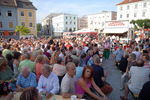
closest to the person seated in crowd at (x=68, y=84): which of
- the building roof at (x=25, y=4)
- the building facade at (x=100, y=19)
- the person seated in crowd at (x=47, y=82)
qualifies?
the person seated in crowd at (x=47, y=82)

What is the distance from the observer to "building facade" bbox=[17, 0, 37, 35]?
3576cm

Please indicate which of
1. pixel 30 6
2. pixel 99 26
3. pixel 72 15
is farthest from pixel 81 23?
pixel 30 6

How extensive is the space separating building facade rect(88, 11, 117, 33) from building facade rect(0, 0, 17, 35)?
35509 millimetres

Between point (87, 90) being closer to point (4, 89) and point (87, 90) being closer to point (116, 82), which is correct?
point (4, 89)

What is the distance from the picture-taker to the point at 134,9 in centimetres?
4919

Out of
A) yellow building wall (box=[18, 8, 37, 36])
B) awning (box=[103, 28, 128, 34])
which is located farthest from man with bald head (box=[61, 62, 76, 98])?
yellow building wall (box=[18, 8, 37, 36])

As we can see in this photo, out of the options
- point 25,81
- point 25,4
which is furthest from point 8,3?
point 25,81

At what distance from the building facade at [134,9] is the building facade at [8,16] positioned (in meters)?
38.7

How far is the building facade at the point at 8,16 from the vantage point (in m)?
32.6

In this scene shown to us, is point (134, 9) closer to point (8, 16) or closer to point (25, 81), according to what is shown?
point (8, 16)

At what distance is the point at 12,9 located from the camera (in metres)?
34.2

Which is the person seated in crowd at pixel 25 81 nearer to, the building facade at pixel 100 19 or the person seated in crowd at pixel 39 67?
the person seated in crowd at pixel 39 67

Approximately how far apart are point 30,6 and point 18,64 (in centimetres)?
3616

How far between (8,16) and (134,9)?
4188 cm
